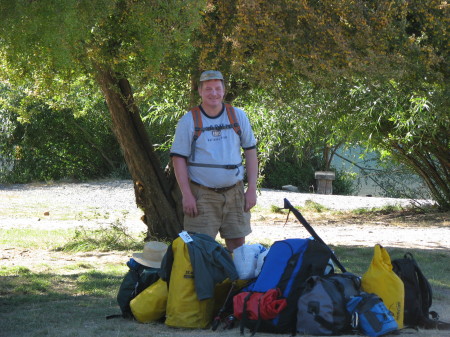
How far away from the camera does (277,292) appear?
474 cm

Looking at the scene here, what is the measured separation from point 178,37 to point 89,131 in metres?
15.0

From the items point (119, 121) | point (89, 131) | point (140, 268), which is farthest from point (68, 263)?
point (89, 131)

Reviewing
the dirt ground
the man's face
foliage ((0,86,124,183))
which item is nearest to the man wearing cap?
the man's face

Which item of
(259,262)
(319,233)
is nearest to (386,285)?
(259,262)

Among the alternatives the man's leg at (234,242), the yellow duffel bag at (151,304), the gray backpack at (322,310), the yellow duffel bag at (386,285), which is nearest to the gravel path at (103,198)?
the man's leg at (234,242)

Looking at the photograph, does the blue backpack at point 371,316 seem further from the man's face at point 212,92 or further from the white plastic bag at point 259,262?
the man's face at point 212,92

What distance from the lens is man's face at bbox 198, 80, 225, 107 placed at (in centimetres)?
550

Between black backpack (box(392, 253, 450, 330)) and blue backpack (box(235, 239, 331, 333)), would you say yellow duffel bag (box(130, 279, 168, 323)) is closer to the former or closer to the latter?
blue backpack (box(235, 239, 331, 333))

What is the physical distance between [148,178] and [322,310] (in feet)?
16.9

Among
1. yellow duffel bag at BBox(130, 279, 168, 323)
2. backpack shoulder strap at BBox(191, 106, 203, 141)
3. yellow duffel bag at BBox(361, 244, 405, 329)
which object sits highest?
backpack shoulder strap at BBox(191, 106, 203, 141)

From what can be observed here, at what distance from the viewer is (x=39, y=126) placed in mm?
20422

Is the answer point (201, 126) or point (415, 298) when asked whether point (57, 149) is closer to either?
point (201, 126)

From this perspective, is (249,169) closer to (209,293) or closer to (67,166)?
(209,293)

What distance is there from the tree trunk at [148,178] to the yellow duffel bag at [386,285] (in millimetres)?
4756
